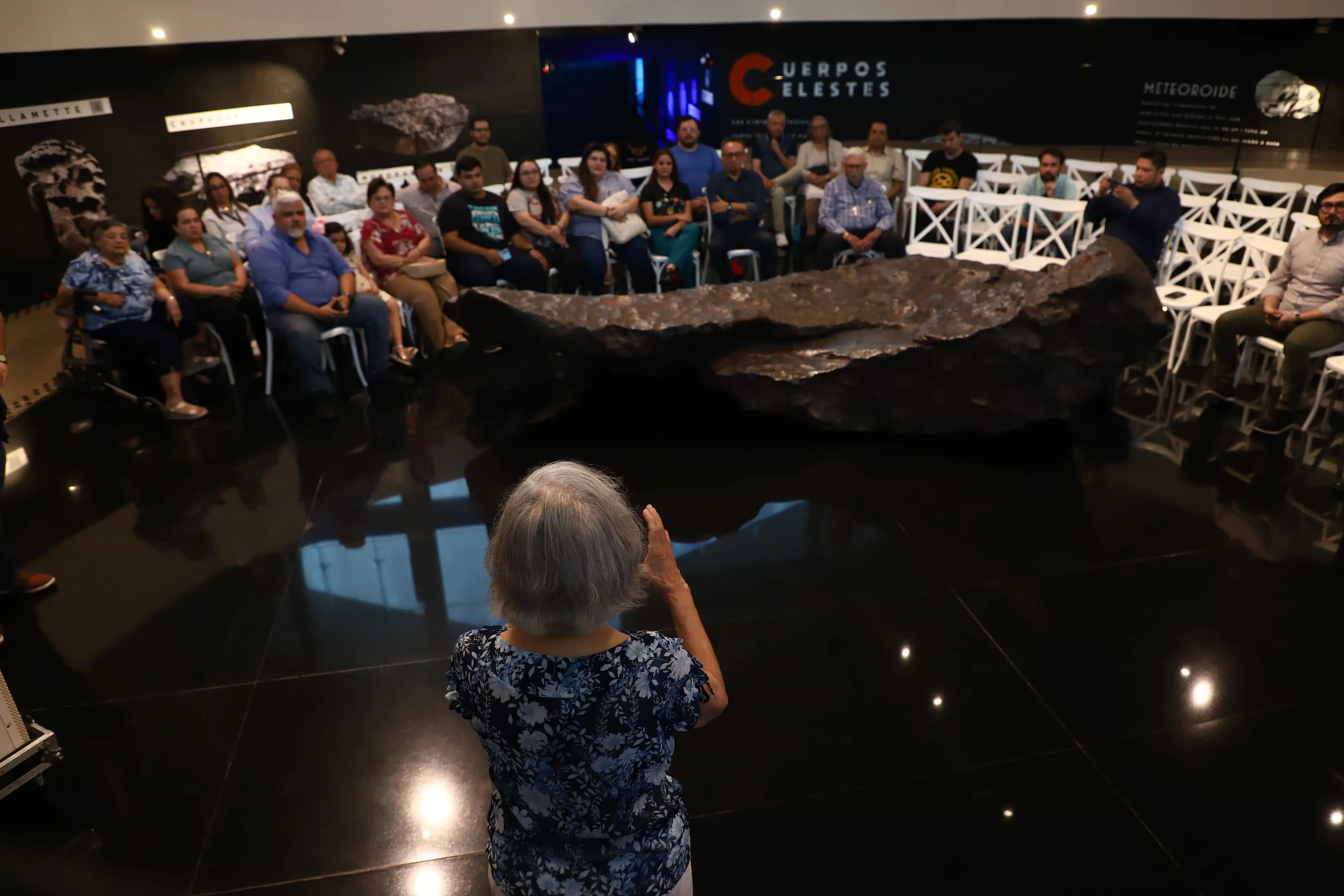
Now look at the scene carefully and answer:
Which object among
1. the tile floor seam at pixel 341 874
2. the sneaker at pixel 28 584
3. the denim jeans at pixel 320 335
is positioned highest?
the denim jeans at pixel 320 335

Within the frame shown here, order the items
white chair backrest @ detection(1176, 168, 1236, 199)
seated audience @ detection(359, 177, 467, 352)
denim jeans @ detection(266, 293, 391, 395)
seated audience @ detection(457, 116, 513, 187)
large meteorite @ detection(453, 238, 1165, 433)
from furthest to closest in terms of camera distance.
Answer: seated audience @ detection(457, 116, 513, 187) < white chair backrest @ detection(1176, 168, 1236, 199) < seated audience @ detection(359, 177, 467, 352) < denim jeans @ detection(266, 293, 391, 395) < large meteorite @ detection(453, 238, 1165, 433)

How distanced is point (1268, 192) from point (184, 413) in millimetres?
6643

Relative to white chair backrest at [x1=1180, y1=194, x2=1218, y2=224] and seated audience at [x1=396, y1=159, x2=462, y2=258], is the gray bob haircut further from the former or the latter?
white chair backrest at [x1=1180, y1=194, x2=1218, y2=224]

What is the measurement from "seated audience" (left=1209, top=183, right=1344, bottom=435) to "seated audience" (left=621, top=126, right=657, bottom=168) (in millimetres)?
4565

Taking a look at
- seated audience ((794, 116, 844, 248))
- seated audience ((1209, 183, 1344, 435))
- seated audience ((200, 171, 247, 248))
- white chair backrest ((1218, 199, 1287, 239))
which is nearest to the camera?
seated audience ((1209, 183, 1344, 435))

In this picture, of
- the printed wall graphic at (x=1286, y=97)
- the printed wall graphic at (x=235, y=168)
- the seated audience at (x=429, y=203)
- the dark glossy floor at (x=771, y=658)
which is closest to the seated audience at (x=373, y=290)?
the seated audience at (x=429, y=203)

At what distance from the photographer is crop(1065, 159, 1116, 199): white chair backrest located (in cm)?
643

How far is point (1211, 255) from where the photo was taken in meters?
5.35

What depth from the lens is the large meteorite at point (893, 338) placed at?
3.92m

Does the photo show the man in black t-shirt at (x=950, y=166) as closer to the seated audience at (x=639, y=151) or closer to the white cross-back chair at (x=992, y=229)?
the white cross-back chair at (x=992, y=229)

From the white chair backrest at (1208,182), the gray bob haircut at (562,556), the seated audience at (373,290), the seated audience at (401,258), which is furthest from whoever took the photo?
the white chair backrest at (1208,182)

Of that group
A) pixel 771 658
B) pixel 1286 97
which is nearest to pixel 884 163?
pixel 1286 97

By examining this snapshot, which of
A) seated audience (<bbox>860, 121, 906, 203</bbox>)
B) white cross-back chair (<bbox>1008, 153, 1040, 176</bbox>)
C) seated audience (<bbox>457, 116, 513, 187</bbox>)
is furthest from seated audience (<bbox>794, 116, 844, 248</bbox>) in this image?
seated audience (<bbox>457, 116, 513, 187</bbox>)

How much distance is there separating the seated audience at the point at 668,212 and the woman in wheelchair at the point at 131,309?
2.81 metres
